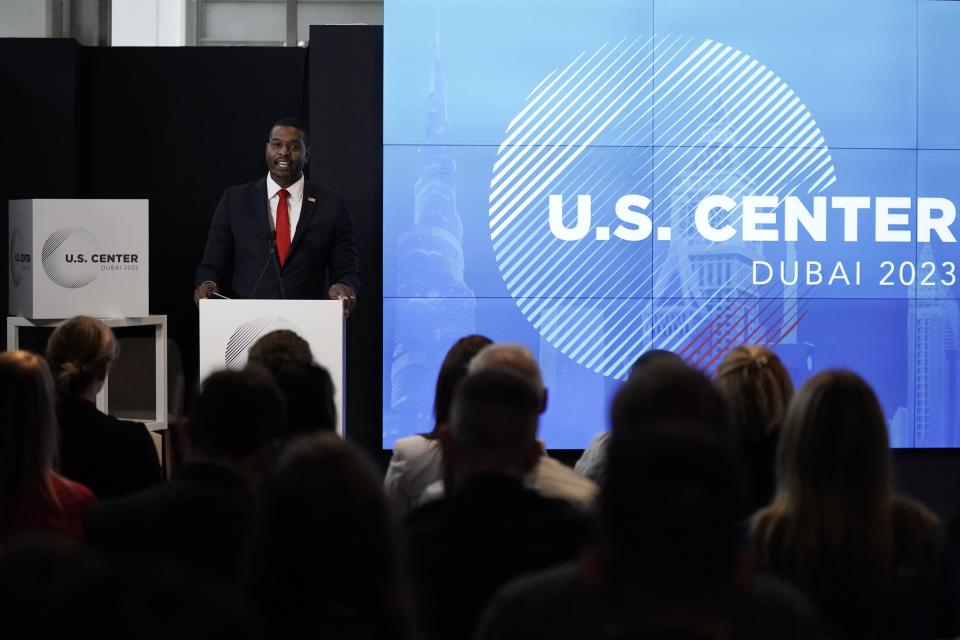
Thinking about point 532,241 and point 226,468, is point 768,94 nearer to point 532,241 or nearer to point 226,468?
point 532,241

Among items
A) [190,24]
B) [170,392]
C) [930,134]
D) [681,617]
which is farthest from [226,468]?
[190,24]

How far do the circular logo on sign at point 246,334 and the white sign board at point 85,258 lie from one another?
2.51 ft

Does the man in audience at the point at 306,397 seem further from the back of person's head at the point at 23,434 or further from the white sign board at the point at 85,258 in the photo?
the white sign board at the point at 85,258

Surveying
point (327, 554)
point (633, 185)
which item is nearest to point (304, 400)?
point (327, 554)

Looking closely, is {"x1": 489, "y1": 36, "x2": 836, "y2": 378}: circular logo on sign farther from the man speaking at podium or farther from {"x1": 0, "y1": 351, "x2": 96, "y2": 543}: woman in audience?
{"x1": 0, "y1": 351, "x2": 96, "y2": 543}: woman in audience

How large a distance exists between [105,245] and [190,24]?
9.68ft

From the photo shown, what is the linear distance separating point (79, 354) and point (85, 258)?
2411 millimetres

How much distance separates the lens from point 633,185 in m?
6.98

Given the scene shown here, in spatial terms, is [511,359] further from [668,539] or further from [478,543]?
[668,539]

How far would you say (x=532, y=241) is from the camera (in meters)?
6.97

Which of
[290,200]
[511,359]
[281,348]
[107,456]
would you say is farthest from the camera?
[290,200]

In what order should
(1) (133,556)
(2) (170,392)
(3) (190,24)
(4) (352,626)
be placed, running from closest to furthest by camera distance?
(1) (133,556) → (4) (352,626) → (2) (170,392) → (3) (190,24)

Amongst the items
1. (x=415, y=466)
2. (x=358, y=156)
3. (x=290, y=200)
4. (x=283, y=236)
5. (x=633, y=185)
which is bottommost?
(x=415, y=466)

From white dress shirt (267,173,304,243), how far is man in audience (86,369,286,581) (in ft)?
12.6
